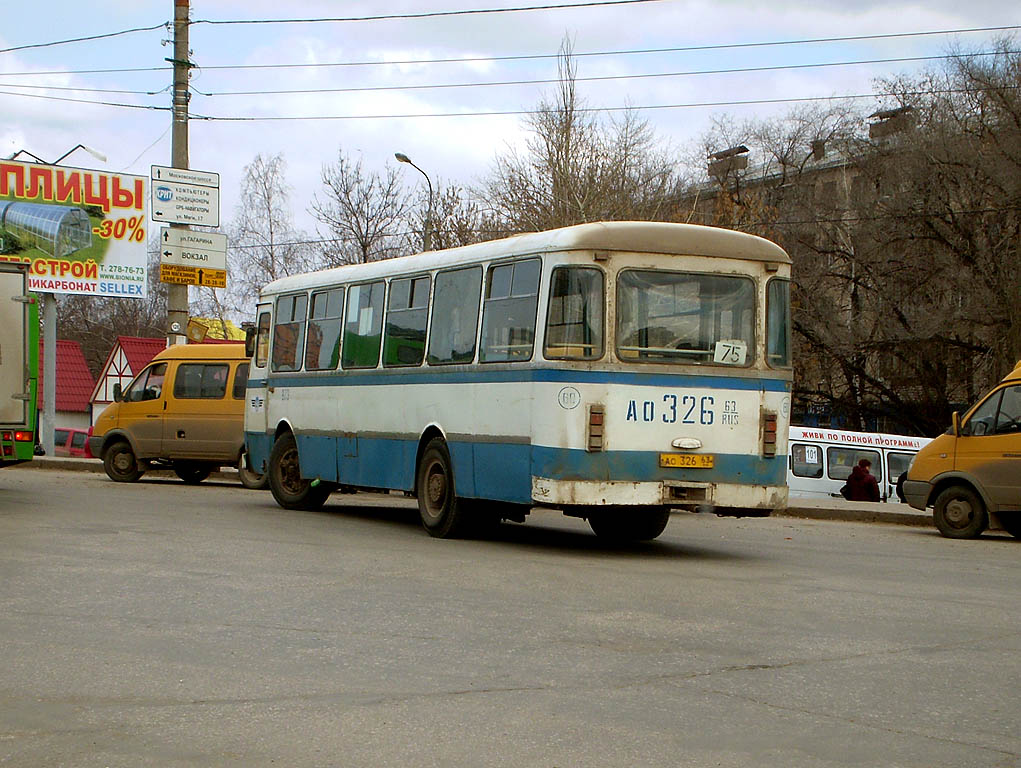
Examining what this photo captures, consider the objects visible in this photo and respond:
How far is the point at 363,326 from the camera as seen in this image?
16.1m

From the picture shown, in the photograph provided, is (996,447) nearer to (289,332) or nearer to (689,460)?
(689,460)

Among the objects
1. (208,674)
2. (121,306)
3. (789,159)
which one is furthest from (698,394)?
(121,306)

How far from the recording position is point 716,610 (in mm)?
9258

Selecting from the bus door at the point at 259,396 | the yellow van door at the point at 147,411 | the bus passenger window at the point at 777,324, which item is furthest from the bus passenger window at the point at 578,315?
the yellow van door at the point at 147,411

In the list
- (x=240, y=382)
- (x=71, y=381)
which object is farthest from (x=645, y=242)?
(x=71, y=381)

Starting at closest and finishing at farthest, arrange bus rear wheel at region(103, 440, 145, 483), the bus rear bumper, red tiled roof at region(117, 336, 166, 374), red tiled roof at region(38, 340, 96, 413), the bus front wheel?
the bus rear bumper
the bus front wheel
bus rear wheel at region(103, 440, 145, 483)
red tiled roof at region(117, 336, 166, 374)
red tiled roof at region(38, 340, 96, 413)

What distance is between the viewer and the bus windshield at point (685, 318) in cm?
1259

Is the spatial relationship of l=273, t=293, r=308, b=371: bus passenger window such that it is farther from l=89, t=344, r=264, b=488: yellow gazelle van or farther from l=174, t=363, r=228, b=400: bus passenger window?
l=174, t=363, r=228, b=400: bus passenger window

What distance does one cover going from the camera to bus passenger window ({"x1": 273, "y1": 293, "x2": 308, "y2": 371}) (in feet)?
57.9

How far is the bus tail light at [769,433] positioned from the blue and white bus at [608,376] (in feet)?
0.10

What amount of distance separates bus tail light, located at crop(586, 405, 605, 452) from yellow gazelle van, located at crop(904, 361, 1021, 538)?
24.1 feet

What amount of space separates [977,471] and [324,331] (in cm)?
838

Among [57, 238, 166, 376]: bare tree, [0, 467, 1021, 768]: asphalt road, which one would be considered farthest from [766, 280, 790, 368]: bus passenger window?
[57, 238, 166, 376]: bare tree

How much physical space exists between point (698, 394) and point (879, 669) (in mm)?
5549
